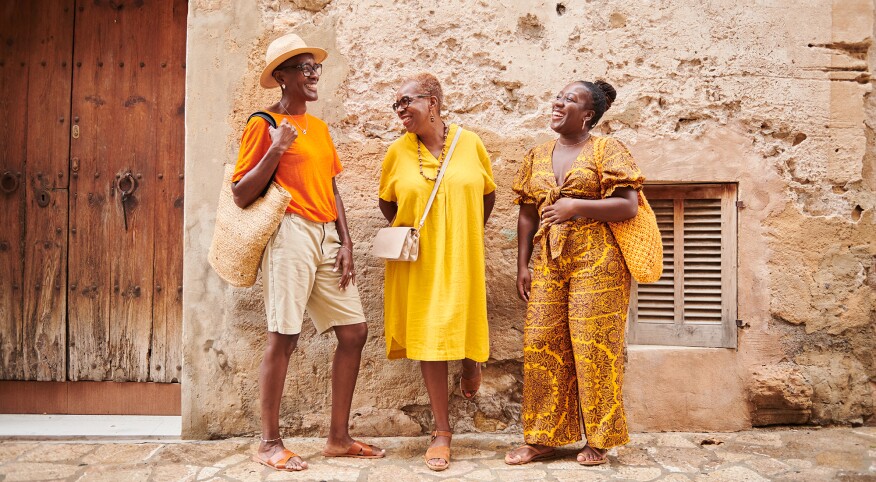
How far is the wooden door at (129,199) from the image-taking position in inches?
150

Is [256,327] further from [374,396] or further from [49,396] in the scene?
[49,396]

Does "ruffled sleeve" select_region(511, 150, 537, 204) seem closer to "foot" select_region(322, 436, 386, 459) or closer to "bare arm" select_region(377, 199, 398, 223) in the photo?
"bare arm" select_region(377, 199, 398, 223)

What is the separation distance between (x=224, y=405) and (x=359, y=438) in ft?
2.38

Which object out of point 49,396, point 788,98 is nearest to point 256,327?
point 49,396

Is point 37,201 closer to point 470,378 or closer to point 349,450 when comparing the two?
point 349,450

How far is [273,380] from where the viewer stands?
2969mm

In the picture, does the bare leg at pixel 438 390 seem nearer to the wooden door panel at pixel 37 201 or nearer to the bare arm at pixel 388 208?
the bare arm at pixel 388 208

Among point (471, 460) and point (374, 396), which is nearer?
point (471, 460)

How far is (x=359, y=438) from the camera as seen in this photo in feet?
11.5

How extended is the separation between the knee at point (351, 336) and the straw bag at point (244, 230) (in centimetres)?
48

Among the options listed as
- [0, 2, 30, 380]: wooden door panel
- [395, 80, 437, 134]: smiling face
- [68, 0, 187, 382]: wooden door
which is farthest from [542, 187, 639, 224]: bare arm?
[0, 2, 30, 380]: wooden door panel

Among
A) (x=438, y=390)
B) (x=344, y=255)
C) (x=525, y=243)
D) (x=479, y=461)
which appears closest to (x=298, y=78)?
(x=344, y=255)

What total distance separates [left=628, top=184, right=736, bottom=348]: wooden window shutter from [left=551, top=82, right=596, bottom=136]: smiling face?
0.83 meters

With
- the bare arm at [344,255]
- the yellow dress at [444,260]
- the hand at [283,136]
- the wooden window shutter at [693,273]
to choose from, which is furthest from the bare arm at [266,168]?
the wooden window shutter at [693,273]
